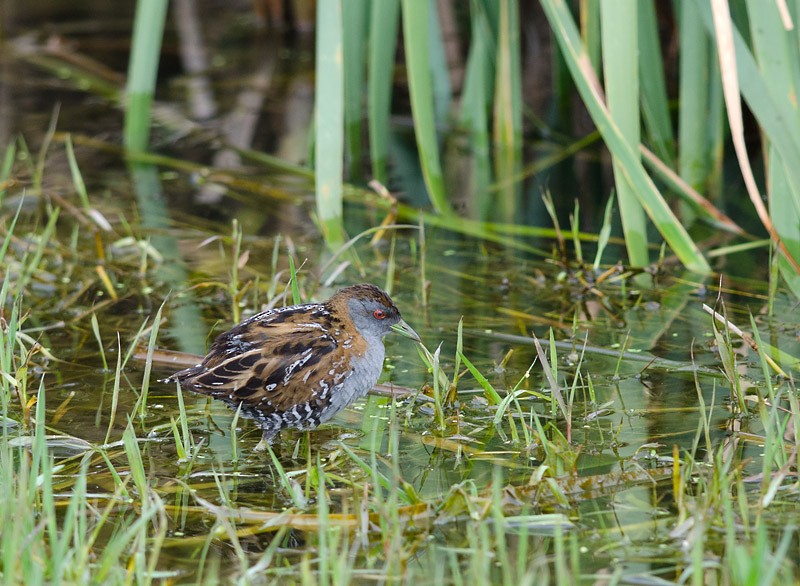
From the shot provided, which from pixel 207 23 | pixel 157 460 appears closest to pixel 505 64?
pixel 157 460

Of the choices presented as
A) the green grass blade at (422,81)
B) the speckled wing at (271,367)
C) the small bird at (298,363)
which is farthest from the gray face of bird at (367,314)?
the green grass blade at (422,81)

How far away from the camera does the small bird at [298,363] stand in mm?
4031

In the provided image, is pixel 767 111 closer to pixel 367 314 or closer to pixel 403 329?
pixel 403 329

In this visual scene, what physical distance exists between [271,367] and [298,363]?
102 millimetres

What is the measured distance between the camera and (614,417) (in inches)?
164

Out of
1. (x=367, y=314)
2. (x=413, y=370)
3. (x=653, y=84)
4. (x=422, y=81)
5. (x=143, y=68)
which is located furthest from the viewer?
(x=143, y=68)

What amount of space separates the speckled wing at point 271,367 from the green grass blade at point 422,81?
228 cm

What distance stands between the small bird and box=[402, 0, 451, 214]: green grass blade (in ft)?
6.93

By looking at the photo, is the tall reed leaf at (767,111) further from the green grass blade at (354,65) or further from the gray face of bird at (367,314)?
the green grass blade at (354,65)

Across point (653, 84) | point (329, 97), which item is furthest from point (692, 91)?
point (329, 97)

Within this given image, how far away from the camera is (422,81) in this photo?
20.2 feet

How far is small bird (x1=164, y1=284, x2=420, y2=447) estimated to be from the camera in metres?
4.03

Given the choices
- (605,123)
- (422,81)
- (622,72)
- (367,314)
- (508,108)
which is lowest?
(367,314)

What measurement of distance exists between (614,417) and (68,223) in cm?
395
